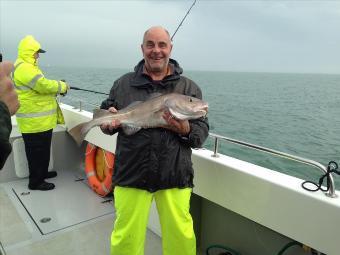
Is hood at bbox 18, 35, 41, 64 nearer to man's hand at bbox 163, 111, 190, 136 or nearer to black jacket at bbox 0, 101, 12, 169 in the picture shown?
man's hand at bbox 163, 111, 190, 136

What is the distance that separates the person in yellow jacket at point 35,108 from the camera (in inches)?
187

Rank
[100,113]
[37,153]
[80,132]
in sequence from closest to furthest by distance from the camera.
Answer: [100,113] < [80,132] < [37,153]

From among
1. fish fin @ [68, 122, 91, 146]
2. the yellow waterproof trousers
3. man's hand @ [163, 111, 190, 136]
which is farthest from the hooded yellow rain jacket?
man's hand @ [163, 111, 190, 136]

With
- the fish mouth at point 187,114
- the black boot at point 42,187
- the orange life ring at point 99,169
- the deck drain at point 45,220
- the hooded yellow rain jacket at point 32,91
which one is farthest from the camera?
the black boot at point 42,187

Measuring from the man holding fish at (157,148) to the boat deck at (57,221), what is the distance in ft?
3.34

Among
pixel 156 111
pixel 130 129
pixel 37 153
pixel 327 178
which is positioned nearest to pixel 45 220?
pixel 37 153

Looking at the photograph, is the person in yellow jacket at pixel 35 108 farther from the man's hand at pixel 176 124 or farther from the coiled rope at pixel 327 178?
the coiled rope at pixel 327 178

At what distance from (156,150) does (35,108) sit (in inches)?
118

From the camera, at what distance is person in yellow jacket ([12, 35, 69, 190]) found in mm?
4742

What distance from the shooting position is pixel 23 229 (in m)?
4.00

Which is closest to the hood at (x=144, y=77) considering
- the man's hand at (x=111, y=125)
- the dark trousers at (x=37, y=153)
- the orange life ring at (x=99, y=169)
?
the man's hand at (x=111, y=125)

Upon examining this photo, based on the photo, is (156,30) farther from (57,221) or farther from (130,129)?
(57,221)

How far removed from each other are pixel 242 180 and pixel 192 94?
2.87 feet

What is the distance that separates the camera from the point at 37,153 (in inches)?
203
